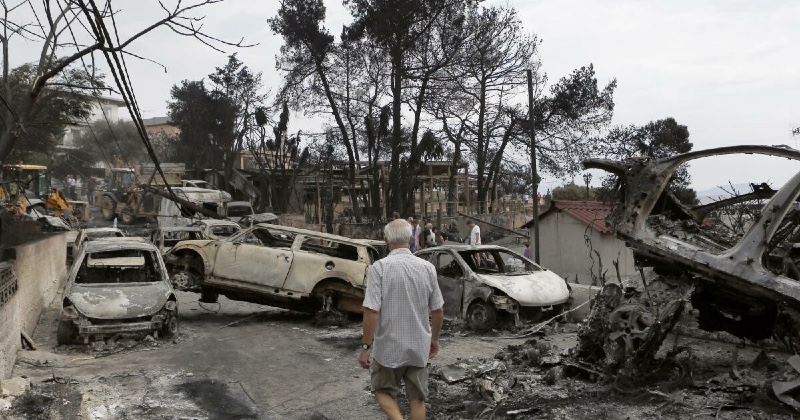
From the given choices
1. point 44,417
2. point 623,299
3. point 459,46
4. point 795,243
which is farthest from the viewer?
point 459,46

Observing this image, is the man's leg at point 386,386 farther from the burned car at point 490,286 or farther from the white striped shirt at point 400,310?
the burned car at point 490,286

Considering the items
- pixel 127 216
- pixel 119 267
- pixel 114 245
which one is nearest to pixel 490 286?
pixel 114 245

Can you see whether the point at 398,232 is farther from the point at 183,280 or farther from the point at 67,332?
the point at 183,280

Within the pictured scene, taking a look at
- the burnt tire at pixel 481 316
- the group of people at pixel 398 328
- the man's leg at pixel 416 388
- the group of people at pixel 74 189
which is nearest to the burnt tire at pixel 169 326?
the burnt tire at pixel 481 316

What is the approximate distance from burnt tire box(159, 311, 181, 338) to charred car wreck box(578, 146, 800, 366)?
5775 millimetres

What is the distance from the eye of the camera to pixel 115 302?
10047mm

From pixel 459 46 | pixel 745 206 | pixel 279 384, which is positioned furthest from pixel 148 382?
pixel 459 46

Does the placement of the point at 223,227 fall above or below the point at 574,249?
above

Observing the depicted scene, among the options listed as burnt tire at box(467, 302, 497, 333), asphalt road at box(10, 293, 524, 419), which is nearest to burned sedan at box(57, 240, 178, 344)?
asphalt road at box(10, 293, 524, 419)

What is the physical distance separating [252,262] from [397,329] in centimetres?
813

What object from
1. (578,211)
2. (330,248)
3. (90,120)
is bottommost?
(330,248)

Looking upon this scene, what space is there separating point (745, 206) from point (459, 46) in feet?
75.1

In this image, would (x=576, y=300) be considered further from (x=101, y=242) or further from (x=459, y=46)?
(x=459, y=46)

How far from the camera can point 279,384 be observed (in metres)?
8.06
